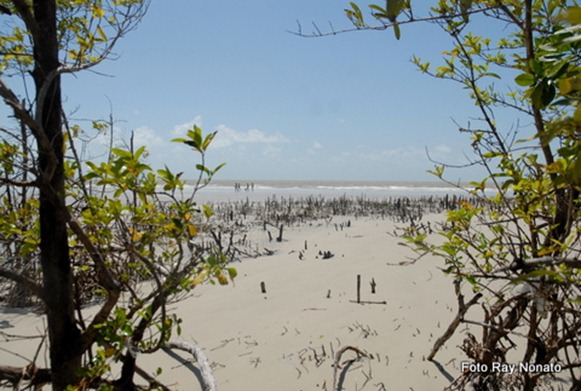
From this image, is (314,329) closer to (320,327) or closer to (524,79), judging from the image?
(320,327)

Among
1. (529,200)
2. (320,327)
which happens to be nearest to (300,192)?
(320,327)

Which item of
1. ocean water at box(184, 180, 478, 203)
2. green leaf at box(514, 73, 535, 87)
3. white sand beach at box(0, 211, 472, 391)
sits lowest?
white sand beach at box(0, 211, 472, 391)

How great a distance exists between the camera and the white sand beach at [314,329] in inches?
126

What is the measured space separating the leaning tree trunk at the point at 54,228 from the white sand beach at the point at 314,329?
249 mm

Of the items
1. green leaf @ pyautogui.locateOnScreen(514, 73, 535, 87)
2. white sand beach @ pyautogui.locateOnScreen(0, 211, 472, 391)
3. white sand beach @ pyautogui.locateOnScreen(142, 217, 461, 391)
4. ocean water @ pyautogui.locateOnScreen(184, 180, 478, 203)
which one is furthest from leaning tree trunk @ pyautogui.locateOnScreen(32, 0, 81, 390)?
ocean water @ pyautogui.locateOnScreen(184, 180, 478, 203)

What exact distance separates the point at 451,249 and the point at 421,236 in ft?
0.50

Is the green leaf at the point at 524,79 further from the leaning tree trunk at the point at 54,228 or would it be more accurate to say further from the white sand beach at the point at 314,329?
the white sand beach at the point at 314,329

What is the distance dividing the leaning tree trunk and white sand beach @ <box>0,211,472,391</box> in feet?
0.82

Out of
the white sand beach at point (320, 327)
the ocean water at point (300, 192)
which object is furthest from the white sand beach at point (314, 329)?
the ocean water at point (300, 192)

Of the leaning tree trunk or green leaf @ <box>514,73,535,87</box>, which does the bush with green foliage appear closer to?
green leaf @ <box>514,73,535,87</box>

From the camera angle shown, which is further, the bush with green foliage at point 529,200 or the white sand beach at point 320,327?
the white sand beach at point 320,327

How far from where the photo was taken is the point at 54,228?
1.77 m

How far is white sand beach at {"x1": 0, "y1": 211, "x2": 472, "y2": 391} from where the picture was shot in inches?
126

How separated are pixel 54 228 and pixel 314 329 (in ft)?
9.53
